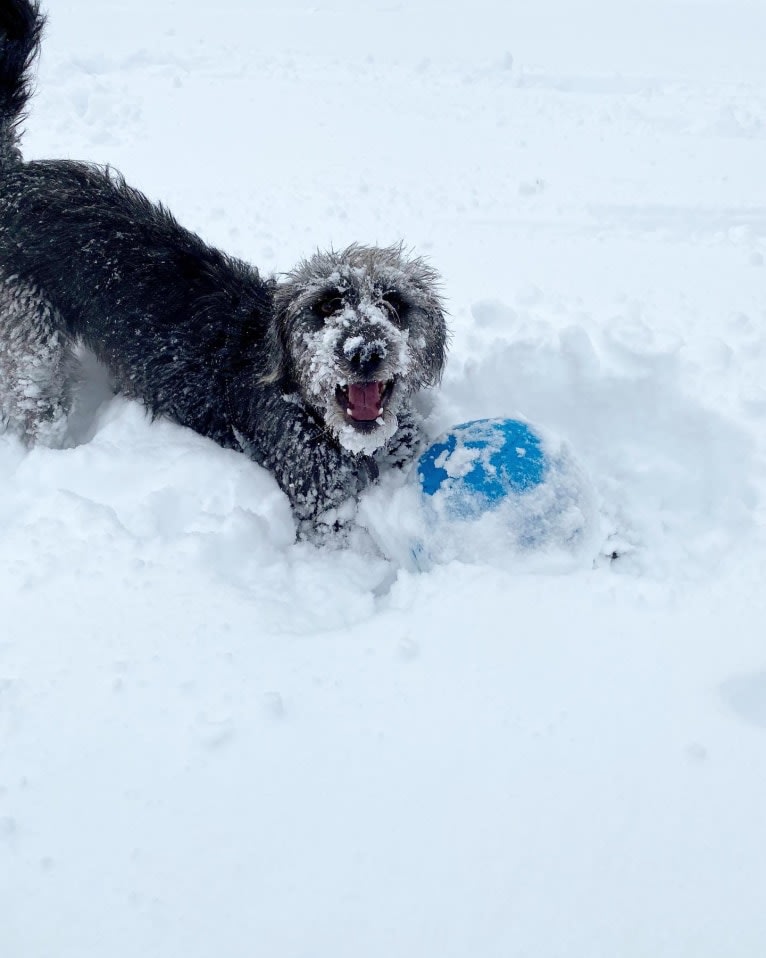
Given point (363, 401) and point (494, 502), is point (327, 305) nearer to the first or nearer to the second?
point (363, 401)

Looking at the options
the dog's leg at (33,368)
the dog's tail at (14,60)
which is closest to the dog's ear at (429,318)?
the dog's leg at (33,368)

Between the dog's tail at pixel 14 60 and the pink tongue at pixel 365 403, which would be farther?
the dog's tail at pixel 14 60

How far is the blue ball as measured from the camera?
2836 millimetres

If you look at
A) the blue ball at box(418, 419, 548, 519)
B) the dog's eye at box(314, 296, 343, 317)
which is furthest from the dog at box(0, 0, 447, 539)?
the blue ball at box(418, 419, 548, 519)

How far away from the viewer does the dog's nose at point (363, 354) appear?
9.32ft

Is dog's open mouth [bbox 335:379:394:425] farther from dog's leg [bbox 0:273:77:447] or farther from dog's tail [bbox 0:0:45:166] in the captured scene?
dog's tail [bbox 0:0:45:166]

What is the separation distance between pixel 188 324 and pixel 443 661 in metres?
1.87

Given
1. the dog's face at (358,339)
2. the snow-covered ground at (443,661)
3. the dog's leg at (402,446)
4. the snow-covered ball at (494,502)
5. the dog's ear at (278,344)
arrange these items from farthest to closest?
the dog's leg at (402,446) → the dog's ear at (278,344) → the dog's face at (358,339) → the snow-covered ball at (494,502) → the snow-covered ground at (443,661)

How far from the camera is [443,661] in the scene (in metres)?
2.32

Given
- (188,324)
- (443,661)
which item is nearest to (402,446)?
(188,324)

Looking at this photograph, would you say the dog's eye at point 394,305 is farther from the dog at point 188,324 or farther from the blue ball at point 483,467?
the blue ball at point 483,467

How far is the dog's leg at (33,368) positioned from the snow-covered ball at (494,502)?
5.40 ft

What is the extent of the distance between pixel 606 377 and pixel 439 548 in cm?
120

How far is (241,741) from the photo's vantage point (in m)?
2.06
